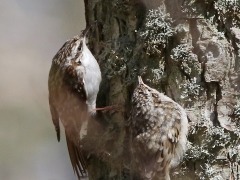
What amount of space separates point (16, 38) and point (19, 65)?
313 mm

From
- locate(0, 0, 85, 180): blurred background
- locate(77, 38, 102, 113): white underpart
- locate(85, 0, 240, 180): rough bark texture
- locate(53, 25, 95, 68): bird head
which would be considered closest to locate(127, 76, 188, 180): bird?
locate(85, 0, 240, 180): rough bark texture

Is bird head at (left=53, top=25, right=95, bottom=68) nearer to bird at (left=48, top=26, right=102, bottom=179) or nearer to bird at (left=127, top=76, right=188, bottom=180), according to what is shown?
bird at (left=48, top=26, right=102, bottom=179)

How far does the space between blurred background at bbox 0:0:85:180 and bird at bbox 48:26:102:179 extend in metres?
0.95

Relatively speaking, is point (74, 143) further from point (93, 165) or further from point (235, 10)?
point (235, 10)

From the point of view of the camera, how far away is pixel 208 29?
2.17 m

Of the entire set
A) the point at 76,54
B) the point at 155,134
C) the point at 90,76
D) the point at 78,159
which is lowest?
the point at 78,159

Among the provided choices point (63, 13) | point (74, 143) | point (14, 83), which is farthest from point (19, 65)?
point (74, 143)

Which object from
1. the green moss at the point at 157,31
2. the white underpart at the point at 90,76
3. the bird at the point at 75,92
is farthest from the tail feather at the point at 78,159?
the green moss at the point at 157,31

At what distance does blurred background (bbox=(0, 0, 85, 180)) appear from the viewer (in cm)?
394

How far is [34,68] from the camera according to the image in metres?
3.81

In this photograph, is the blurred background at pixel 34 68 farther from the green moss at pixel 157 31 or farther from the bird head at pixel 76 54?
the green moss at pixel 157 31

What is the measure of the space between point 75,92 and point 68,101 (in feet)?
0.22

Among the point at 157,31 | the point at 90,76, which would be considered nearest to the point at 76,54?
the point at 90,76

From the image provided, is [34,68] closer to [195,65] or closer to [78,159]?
[78,159]
